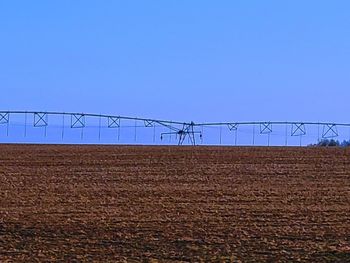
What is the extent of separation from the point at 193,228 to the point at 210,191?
6.94 metres

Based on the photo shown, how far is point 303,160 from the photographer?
39781 mm

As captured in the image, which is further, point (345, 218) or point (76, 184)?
point (76, 184)

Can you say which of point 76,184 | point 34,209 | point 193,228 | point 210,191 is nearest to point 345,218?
point 193,228

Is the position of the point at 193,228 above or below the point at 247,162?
below

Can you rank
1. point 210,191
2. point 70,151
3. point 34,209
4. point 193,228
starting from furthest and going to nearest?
point 70,151, point 210,191, point 34,209, point 193,228

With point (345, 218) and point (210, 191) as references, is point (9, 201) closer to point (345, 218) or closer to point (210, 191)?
point (210, 191)

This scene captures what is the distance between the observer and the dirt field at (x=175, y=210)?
745 inches

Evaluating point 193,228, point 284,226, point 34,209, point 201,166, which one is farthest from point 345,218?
point 201,166

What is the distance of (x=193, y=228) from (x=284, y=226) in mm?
2294

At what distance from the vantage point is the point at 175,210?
79.0 feet

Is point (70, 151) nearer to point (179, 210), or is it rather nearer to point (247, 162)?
point (247, 162)

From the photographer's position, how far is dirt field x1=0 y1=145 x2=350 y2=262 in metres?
18.9

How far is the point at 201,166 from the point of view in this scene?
123ft

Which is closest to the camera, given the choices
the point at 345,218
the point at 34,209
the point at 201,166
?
the point at 345,218
